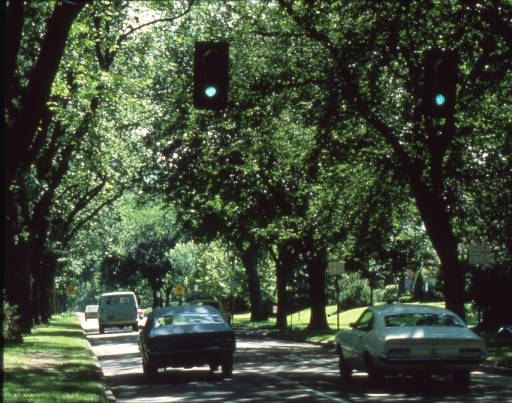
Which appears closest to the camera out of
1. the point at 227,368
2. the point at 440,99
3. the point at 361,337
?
the point at 440,99

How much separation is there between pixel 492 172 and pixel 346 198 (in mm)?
5035

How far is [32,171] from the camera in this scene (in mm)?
28391

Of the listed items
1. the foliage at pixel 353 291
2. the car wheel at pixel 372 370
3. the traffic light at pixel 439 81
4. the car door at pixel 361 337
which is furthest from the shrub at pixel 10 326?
the foliage at pixel 353 291

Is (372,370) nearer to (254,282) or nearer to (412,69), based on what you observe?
(412,69)

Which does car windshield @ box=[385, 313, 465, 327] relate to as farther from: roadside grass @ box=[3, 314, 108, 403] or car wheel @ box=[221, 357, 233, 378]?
roadside grass @ box=[3, 314, 108, 403]

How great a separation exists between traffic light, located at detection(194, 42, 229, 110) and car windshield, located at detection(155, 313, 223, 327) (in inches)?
259

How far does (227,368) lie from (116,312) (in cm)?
2939

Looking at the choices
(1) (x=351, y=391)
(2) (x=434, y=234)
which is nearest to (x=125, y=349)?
(2) (x=434, y=234)

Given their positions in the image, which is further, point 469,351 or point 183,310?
point 183,310

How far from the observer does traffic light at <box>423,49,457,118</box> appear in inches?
467

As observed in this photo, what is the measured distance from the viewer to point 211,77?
439 inches

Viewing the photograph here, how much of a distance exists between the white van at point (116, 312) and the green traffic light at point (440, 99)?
34.4 m

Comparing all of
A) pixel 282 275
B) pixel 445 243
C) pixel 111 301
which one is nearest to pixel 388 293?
pixel 282 275

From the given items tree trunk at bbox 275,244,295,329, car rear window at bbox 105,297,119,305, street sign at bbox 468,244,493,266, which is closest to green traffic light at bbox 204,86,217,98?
street sign at bbox 468,244,493,266
